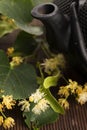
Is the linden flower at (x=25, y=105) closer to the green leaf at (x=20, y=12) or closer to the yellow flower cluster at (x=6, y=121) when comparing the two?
the yellow flower cluster at (x=6, y=121)

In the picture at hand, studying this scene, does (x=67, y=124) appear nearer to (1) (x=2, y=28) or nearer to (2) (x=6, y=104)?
(2) (x=6, y=104)

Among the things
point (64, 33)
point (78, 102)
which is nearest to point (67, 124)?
point (78, 102)

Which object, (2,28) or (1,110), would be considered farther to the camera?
(2,28)

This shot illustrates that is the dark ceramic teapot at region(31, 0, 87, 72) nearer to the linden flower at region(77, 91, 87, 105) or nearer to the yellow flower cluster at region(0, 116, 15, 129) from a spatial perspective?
the linden flower at region(77, 91, 87, 105)

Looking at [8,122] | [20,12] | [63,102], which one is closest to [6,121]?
[8,122]

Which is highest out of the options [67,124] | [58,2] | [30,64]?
[58,2]

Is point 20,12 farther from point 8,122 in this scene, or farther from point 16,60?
point 8,122
